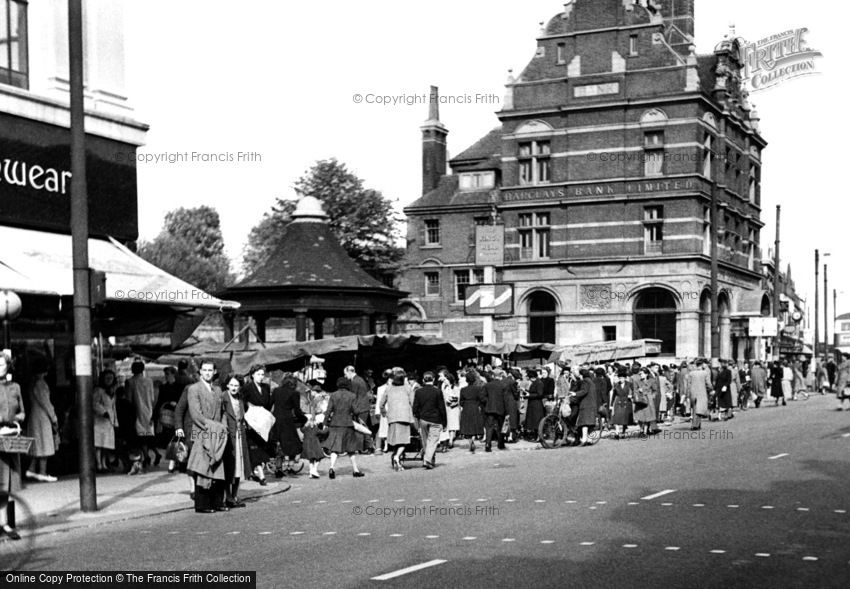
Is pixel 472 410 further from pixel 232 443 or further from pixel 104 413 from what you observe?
pixel 232 443

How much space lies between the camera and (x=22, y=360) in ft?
57.8

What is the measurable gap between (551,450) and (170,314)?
8428 millimetres

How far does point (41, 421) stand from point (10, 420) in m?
4.45

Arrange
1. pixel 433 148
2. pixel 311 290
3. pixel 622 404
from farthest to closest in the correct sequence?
1. pixel 433 148
2. pixel 311 290
3. pixel 622 404

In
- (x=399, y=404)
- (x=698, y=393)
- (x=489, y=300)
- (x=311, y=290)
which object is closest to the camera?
(x=399, y=404)

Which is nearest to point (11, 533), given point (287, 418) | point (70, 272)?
point (70, 272)

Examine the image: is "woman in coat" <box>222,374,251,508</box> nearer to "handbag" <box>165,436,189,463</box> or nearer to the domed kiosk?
"handbag" <box>165,436,189,463</box>

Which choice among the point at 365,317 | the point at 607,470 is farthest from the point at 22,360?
the point at 365,317

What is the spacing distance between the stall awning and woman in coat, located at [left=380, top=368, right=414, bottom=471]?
3039mm

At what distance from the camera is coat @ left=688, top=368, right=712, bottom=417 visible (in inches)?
1157

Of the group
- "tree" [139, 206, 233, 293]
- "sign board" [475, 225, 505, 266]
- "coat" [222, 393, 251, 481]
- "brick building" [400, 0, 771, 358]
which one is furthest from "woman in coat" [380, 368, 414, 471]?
"tree" [139, 206, 233, 293]

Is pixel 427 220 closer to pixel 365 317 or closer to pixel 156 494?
pixel 365 317

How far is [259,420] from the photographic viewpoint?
16125 millimetres

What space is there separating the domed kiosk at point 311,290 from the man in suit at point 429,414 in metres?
20.3
